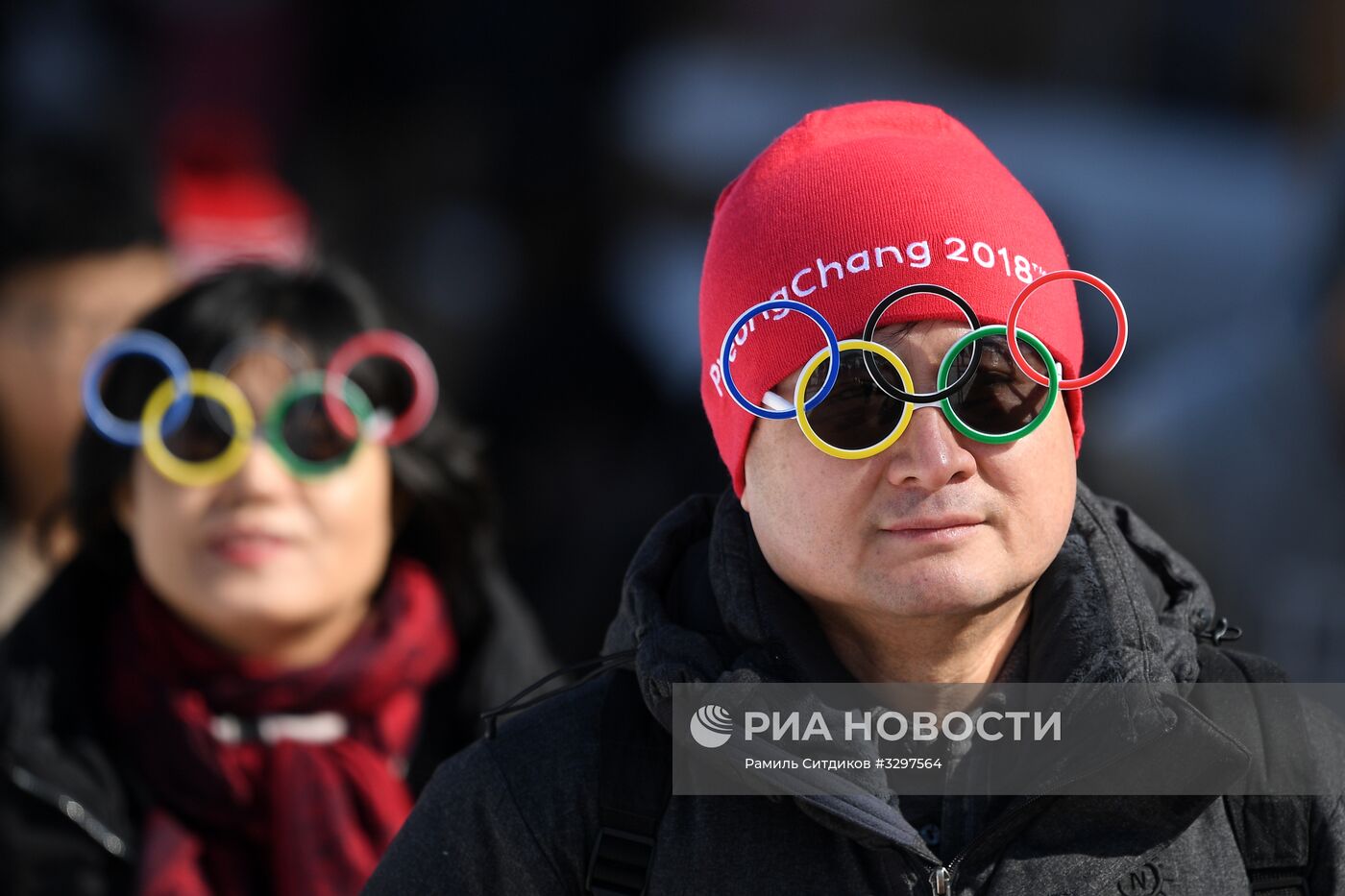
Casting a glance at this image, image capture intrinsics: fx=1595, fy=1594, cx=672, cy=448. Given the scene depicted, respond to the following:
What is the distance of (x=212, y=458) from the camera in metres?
2.89

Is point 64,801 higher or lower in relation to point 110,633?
lower

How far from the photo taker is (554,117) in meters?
6.72

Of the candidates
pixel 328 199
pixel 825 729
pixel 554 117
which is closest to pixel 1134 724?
pixel 825 729

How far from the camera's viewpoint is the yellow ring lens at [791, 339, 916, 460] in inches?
72.4

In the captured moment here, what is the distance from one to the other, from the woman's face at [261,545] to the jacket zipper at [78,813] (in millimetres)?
393

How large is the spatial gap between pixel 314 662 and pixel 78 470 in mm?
629

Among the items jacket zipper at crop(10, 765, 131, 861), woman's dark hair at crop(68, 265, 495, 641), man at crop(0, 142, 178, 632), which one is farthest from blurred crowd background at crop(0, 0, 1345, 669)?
jacket zipper at crop(10, 765, 131, 861)

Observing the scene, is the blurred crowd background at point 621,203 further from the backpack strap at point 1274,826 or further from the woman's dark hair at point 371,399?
the backpack strap at point 1274,826

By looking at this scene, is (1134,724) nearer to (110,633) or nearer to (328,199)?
(110,633)

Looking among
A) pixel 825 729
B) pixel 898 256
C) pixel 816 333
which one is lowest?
pixel 825 729

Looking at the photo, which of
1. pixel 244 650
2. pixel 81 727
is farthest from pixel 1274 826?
pixel 81 727

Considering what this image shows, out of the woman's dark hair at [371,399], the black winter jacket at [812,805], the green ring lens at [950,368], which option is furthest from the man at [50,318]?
the green ring lens at [950,368]

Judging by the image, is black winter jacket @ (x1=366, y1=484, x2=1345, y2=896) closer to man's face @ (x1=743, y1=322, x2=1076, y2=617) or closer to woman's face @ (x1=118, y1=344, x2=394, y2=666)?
man's face @ (x1=743, y1=322, x2=1076, y2=617)

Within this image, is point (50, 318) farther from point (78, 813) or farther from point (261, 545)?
point (78, 813)
